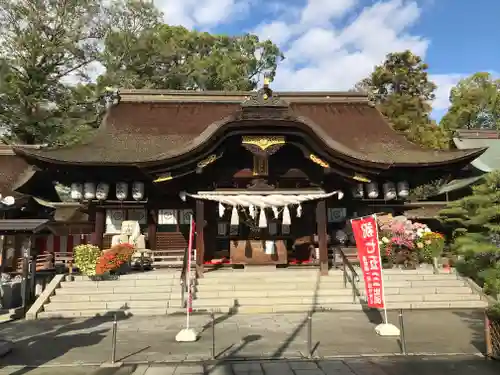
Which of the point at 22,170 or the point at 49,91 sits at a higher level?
the point at 49,91

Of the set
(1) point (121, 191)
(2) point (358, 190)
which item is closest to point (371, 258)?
(2) point (358, 190)

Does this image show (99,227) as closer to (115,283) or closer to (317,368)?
(115,283)

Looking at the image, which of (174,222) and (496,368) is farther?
(174,222)

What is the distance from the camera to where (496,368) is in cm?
693

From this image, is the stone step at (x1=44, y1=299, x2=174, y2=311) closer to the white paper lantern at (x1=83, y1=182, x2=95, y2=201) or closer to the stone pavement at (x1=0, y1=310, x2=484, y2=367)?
the stone pavement at (x1=0, y1=310, x2=484, y2=367)

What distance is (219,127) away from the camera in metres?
14.5

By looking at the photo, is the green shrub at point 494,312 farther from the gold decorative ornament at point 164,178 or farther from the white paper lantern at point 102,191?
the white paper lantern at point 102,191

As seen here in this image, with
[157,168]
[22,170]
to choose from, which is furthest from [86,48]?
[157,168]

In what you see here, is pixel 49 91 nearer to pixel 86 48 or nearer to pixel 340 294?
pixel 86 48

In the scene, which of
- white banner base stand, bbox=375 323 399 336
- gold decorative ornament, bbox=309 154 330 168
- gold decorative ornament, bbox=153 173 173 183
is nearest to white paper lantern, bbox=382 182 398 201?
gold decorative ornament, bbox=309 154 330 168

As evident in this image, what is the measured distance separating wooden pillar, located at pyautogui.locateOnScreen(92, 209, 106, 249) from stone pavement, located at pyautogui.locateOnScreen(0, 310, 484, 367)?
5.52m

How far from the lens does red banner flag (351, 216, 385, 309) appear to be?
31.2 ft

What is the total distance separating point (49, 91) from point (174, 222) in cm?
2045

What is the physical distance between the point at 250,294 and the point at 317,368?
6.02 meters
